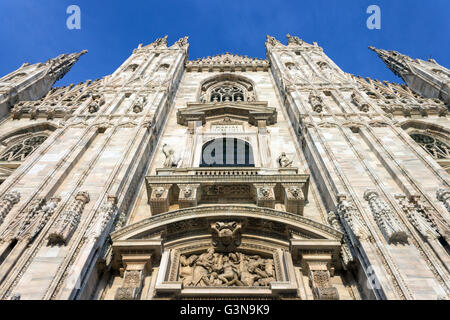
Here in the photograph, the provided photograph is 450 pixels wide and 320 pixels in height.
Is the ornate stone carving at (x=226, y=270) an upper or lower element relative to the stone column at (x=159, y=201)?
lower

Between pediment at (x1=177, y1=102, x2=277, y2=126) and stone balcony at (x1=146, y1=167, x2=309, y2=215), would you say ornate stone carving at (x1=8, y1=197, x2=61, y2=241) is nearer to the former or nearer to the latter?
stone balcony at (x1=146, y1=167, x2=309, y2=215)

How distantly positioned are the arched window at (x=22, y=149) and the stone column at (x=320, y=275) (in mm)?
11620

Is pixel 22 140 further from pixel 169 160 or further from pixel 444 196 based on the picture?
pixel 444 196

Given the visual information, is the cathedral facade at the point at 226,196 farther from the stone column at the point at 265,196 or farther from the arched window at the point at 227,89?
the arched window at the point at 227,89

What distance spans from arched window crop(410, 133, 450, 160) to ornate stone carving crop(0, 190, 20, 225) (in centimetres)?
1457

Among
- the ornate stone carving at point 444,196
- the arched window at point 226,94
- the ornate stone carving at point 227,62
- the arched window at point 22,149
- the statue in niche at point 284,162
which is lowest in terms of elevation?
the ornate stone carving at point 444,196

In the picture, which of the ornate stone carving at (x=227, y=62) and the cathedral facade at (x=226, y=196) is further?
the ornate stone carving at (x=227, y=62)

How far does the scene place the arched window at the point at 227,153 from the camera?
12891 millimetres

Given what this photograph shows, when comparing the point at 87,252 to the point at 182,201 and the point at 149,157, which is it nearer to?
the point at 182,201

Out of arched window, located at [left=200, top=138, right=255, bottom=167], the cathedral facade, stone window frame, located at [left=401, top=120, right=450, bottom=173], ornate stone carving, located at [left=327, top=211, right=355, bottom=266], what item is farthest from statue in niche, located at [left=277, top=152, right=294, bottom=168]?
stone window frame, located at [left=401, top=120, right=450, bottom=173]

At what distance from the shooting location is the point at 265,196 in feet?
31.4

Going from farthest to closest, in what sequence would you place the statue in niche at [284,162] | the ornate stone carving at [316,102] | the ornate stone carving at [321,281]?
the ornate stone carving at [316,102]
the statue in niche at [284,162]
the ornate stone carving at [321,281]

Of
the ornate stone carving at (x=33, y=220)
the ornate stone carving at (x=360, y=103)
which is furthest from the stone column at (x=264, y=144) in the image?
the ornate stone carving at (x=33, y=220)

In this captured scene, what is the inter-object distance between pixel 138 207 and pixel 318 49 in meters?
18.4
